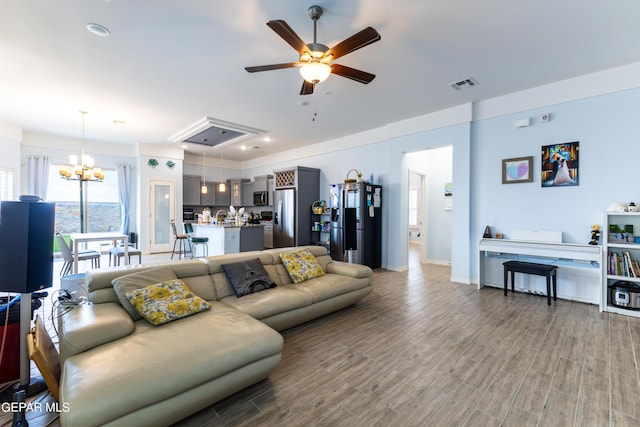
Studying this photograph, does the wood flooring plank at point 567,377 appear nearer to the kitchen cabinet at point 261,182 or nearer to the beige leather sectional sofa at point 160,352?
the beige leather sectional sofa at point 160,352

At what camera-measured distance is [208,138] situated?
702 cm

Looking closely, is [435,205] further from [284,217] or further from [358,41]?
[358,41]

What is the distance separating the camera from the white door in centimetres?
815

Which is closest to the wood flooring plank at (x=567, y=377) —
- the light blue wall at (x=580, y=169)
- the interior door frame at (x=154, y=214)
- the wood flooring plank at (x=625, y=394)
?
the wood flooring plank at (x=625, y=394)

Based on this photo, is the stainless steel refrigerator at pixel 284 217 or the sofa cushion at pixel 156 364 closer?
the sofa cushion at pixel 156 364

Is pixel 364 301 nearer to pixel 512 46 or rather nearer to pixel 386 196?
pixel 386 196

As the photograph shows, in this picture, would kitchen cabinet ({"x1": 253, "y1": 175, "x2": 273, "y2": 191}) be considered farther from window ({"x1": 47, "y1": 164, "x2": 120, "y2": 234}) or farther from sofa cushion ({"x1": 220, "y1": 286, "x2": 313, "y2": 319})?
sofa cushion ({"x1": 220, "y1": 286, "x2": 313, "y2": 319})

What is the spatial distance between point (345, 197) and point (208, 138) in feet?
12.1

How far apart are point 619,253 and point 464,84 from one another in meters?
3.06

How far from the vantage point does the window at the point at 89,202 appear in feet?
24.2

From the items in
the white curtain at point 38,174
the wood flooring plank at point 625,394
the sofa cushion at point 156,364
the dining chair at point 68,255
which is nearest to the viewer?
the sofa cushion at point 156,364

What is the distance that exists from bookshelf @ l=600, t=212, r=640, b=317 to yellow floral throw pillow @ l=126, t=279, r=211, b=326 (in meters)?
4.79

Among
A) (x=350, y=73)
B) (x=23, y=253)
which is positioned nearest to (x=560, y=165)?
(x=350, y=73)

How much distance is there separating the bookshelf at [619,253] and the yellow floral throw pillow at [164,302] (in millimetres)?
4790
